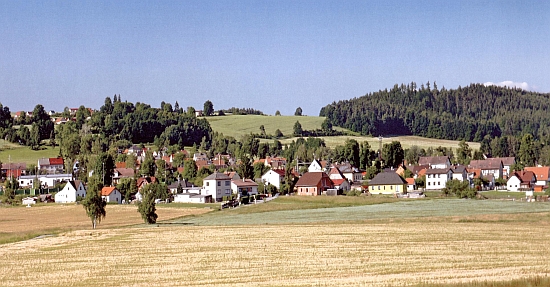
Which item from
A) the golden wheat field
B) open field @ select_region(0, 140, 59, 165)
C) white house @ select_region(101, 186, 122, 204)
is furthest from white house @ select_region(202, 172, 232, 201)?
open field @ select_region(0, 140, 59, 165)

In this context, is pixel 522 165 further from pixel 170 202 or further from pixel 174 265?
pixel 174 265

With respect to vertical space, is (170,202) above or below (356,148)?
below

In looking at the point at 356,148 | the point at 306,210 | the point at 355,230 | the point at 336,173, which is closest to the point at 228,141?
the point at 356,148

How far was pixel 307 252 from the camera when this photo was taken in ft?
116

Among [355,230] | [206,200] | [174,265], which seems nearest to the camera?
[174,265]

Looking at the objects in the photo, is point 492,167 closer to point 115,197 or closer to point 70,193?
point 115,197

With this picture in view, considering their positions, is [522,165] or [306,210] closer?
[306,210]

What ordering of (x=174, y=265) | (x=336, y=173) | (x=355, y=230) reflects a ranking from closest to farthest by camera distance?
(x=174, y=265) → (x=355, y=230) → (x=336, y=173)

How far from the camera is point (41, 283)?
2877cm

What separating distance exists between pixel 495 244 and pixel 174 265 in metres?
16.6

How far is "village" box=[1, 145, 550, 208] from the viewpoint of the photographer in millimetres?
96562

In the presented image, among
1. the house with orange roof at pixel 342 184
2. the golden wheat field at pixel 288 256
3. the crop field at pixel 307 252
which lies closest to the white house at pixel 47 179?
the house with orange roof at pixel 342 184

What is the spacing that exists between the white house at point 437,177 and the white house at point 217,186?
3157cm

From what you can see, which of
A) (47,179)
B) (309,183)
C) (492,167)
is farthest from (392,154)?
(47,179)
